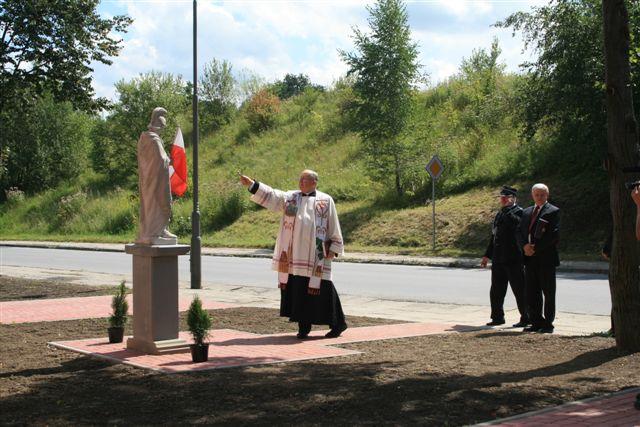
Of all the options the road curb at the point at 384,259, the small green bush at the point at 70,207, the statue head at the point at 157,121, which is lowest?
the road curb at the point at 384,259

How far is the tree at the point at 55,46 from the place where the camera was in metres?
18.4

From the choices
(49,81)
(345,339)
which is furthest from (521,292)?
(49,81)

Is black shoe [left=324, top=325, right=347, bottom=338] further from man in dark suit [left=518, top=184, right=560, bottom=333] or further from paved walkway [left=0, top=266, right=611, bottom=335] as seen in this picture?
man in dark suit [left=518, top=184, right=560, bottom=333]

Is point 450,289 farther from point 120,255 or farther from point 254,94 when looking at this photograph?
point 254,94

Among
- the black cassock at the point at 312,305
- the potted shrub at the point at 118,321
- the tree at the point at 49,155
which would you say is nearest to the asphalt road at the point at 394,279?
the black cassock at the point at 312,305

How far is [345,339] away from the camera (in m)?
10.7

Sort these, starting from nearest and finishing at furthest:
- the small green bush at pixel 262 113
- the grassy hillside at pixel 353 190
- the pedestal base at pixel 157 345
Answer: the pedestal base at pixel 157 345 < the grassy hillside at pixel 353 190 < the small green bush at pixel 262 113

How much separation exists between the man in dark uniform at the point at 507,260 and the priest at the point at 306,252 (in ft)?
7.98

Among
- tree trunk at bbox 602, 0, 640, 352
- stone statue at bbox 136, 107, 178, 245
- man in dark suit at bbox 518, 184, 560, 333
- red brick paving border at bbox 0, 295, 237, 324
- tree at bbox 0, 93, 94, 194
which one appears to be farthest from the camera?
tree at bbox 0, 93, 94, 194

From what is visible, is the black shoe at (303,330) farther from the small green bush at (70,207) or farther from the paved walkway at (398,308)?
the small green bush at (70,207)

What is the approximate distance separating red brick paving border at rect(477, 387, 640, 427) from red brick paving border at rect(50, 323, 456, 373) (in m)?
3.17

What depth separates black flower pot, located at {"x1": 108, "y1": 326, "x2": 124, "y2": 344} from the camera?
10227 mm

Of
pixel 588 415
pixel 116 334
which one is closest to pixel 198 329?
pixel 116 334

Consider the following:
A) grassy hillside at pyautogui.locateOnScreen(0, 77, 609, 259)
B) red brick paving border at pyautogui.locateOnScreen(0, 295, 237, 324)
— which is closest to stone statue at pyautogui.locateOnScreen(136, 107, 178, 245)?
red brick paving border at pyautogui.locateOnScreen(0, 295, 237, 324)
